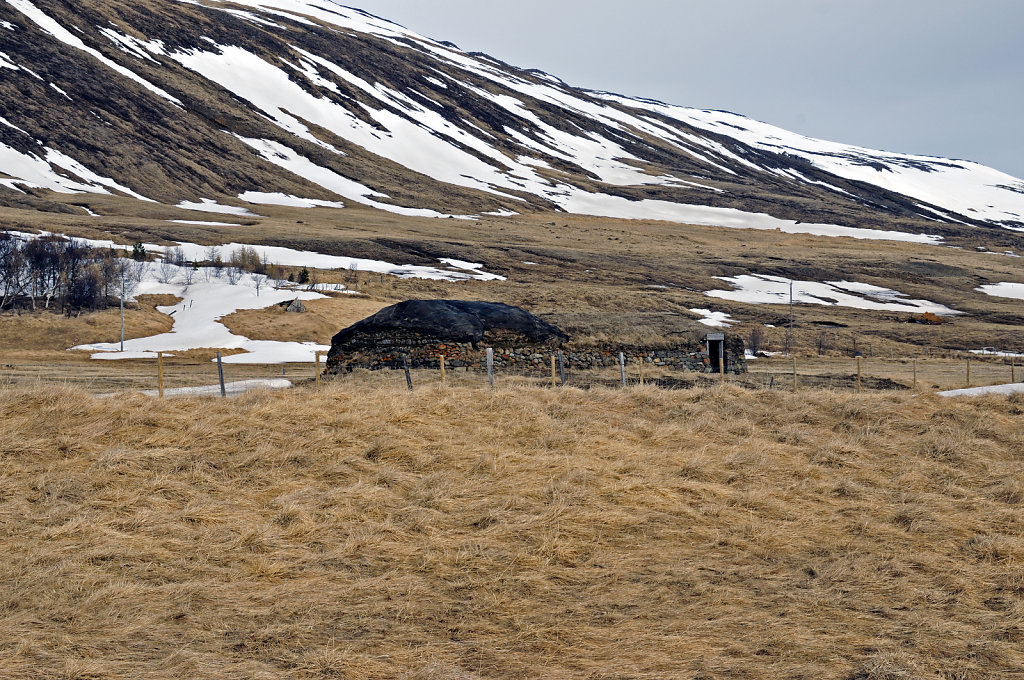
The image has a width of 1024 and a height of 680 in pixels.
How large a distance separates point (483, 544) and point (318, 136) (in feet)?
413

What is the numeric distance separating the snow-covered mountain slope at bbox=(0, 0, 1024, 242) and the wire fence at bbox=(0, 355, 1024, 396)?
202ft

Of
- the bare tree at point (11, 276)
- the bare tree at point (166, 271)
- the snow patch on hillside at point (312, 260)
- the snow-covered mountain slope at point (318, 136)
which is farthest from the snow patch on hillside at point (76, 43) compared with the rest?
the bare tree at point (11, 276)

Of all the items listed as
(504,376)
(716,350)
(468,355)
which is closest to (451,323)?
(468,355)

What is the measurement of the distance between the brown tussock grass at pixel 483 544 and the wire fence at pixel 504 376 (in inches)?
201

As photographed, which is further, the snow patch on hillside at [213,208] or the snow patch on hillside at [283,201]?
the snow patch on hillside at [283,201]

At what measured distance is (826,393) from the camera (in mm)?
16781

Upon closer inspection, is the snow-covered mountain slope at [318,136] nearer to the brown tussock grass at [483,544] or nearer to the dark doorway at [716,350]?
the dark doorway at [716,350]

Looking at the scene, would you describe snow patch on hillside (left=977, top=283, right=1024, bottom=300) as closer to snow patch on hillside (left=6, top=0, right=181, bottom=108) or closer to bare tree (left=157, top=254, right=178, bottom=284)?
bare tree (left=157, top=254, right=178, bottom=284)

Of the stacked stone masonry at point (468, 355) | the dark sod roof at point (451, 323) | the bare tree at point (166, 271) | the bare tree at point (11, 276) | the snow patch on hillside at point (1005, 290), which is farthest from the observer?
the snow patch on hillside at point (1005, 290)

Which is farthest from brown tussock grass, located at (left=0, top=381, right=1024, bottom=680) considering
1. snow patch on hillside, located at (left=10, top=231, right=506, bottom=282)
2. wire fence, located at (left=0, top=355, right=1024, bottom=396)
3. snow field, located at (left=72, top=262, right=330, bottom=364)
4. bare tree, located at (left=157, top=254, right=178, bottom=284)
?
snow patch on hillside, located at (left=10, top=231, right=506, bottom=282)

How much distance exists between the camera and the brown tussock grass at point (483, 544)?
6.39 meters

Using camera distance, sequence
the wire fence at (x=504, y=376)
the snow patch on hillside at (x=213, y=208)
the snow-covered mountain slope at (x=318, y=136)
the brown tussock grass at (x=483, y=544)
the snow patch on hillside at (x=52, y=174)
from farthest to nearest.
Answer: the snow-covered mountain slope at (x=318, y=136) < the snow patch on hillside at (x=213, y=208) < the snow patch on hillside at (x=52, y=174) < the wire fence at (x=504, y=376) < the brown tussock grass at (x=483, y=544)

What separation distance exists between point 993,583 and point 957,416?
7.90m

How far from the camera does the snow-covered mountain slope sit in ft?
331
